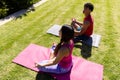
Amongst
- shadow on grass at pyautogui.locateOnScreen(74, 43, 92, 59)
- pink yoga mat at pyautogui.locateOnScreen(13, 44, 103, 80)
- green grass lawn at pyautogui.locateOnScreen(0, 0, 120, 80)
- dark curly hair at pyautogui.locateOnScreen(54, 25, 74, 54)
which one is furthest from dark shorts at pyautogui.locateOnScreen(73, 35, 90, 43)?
dark curly hair at pyautogui.locateOnScreen(54, 25, 74, 54)

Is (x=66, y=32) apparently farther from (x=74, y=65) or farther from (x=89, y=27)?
(x=89, y=27)

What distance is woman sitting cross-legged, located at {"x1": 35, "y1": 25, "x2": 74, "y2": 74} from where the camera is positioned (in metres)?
5.43

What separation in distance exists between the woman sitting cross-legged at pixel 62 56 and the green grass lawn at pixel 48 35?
2.27 ft

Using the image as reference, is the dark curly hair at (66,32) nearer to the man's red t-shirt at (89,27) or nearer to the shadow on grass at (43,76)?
the shadow on grass at (43,76)

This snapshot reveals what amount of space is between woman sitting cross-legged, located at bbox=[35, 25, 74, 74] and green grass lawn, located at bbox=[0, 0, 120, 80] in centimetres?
69

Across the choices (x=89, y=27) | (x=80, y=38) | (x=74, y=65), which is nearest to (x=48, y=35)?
(x=80, y=38)

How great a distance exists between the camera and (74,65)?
6.90 meters

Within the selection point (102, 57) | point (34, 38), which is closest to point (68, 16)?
point (34, 38)

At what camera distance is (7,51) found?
7.51m

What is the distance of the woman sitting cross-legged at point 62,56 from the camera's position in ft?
17.8

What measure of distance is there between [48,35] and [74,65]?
277 centimetres

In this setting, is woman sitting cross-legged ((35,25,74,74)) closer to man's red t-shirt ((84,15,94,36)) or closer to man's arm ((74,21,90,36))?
man's arm ((74,21,90,36))

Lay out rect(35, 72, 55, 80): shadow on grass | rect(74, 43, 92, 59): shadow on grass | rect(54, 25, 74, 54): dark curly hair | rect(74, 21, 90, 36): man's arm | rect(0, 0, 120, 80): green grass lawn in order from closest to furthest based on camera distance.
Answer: rect(54, 25, 74, 54): dark curly hair, rect(35, 72, 55, 80): shadow on grass, rect(0, 0, 120, 80): green grass lawn, rect(74, 43, 92, 59): shadow on grass, rect(74, 21, 90, 36): man's arm

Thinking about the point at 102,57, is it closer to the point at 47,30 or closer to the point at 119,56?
the point at 119,56
